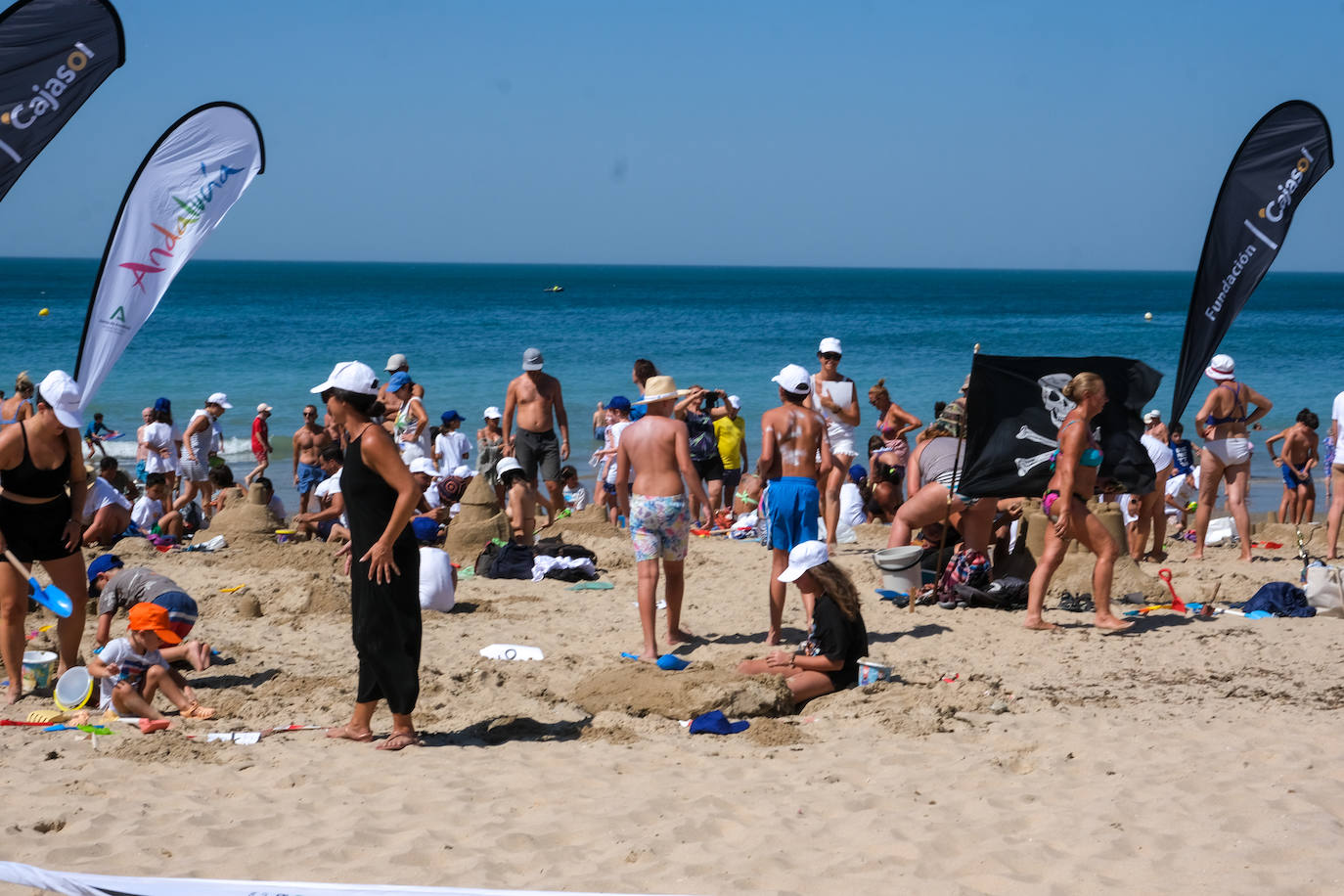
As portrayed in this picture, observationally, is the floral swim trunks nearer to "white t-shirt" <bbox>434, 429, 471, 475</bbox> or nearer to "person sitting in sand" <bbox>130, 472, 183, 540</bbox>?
"white t-shirt" <bbox>434, 429, 471, 475</bbox>

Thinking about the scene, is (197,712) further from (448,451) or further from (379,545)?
(448,451)

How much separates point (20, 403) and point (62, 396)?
4.70 metres

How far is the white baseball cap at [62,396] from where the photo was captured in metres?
5.34

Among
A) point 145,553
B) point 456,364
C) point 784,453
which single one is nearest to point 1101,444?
point 784,453

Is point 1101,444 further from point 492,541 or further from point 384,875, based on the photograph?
point 384,875

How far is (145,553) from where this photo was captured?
9.36 metres

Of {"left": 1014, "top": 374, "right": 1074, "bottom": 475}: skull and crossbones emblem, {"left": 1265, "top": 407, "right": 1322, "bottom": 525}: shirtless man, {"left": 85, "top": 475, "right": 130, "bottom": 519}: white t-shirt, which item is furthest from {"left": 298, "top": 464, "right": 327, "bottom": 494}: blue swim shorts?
{"left": 1265, "top": 407, "right": 1322, "bottom": 525}: shirtless man

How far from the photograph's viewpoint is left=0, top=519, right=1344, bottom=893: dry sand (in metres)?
3.81

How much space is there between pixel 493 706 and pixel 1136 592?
441 cm

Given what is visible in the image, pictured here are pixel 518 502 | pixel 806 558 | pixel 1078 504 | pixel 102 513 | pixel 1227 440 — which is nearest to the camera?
pixel 806 558

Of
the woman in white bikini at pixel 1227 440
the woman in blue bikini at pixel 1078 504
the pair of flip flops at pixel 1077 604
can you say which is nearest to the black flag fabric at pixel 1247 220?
the woman in white bikini at pixel 1227 440

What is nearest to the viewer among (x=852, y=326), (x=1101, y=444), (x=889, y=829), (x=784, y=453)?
(x=889, y=829)

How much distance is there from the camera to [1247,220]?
866 centimetres

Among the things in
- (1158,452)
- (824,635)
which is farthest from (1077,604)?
(1158,452)
